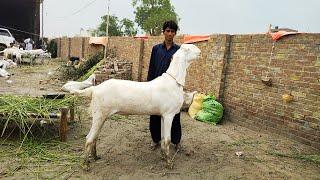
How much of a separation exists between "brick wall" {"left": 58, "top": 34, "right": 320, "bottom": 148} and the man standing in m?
2.09

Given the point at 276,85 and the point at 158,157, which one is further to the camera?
the point at 276,85

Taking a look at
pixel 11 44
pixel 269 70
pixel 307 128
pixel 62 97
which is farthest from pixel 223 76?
pixel 11 44

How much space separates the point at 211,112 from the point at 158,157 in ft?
8.01

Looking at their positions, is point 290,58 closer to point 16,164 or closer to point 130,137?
point 130,137

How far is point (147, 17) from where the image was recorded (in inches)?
1463

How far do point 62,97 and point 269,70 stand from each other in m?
3.68

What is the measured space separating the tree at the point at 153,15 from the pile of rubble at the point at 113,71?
2249cm

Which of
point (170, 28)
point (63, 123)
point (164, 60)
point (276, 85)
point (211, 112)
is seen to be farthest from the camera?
point (211, 112)

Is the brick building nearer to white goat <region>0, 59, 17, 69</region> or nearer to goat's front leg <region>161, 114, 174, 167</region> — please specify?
white goat <region>0, 59, 17, 69</region>

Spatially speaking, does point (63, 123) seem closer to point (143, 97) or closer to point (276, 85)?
point (143, 97)

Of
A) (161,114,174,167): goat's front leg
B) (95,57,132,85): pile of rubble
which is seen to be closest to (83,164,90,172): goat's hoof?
(161,114,174,167): goat's front leg

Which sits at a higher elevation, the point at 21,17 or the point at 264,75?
the point at 21,17

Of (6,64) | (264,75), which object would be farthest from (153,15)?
(264,75)

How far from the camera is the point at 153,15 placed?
35.2m
